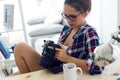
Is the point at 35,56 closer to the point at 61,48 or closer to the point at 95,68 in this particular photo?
the point at 61,48

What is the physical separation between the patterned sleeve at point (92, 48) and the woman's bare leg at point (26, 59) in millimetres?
401

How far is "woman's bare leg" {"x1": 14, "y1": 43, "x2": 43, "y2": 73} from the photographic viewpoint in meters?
1.46

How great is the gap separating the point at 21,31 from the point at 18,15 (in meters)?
0.19

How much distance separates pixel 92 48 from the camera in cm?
121

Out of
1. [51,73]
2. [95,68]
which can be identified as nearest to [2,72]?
[51,73]

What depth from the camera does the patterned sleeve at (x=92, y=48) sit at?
45.9 inches

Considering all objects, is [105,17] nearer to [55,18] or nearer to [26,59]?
[55,18]

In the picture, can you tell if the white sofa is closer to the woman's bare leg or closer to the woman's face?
the woman's bare leg

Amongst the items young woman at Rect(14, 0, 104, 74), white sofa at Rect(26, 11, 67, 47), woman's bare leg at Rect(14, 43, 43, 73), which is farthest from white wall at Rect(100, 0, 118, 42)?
woman's bare leg at Rect(14, 43, 43, 73)

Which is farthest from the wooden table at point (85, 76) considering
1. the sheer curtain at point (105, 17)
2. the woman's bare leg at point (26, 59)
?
the sheer curtain at point (105, 17)

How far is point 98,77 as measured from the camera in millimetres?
1133

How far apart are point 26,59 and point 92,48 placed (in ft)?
1.62

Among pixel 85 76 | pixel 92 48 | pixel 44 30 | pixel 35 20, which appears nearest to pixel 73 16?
pixel 92 48

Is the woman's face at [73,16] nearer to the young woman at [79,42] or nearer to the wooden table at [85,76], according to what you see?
the young woman at [79,42]
